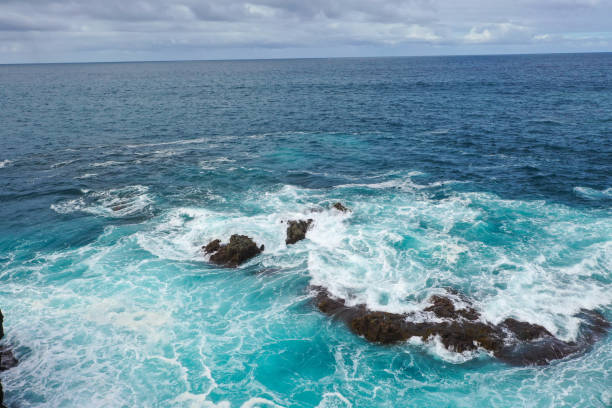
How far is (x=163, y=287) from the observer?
29.5 metres

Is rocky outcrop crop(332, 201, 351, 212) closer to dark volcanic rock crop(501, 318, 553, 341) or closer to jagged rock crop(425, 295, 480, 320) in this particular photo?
jagged rock crop(425, 295, 480, 320)

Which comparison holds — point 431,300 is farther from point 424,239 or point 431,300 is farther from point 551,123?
point 551,123

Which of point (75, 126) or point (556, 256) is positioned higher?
point (75, 126)

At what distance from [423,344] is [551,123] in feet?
221

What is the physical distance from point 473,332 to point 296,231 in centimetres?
1730

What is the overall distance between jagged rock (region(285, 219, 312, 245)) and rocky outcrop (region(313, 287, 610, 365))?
33.8 feet

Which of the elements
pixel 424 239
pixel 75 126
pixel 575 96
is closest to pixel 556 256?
pixel 424 239

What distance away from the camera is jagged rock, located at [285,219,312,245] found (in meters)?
35.3

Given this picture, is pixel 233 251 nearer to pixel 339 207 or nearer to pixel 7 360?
pixel 339 207

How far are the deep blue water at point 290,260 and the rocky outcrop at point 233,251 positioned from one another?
89 cm

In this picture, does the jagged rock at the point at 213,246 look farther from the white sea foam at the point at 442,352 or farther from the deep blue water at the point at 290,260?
the white sea foam at the point at 442,352

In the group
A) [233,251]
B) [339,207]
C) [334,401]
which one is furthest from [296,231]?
[334,401]

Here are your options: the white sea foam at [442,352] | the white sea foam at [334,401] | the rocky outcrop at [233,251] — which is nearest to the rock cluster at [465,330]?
the white sea foam at [442,352]

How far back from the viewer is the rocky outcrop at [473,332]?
22922 millimetres
